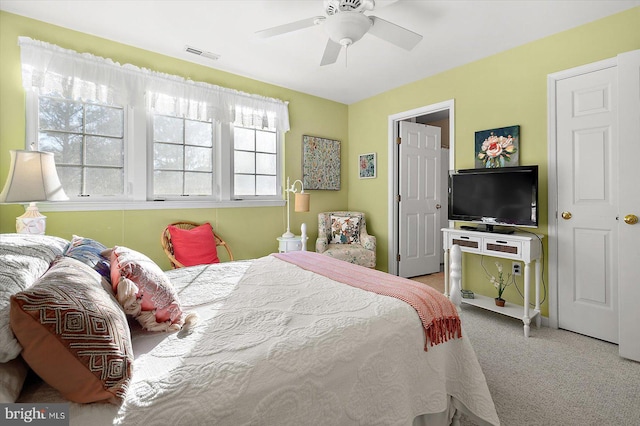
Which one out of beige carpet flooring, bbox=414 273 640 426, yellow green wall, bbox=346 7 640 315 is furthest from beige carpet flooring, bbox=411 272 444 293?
beige carpet flooring, bbox=414 273 640 426

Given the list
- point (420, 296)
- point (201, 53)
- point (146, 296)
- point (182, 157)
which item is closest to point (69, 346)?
point (146, 296)

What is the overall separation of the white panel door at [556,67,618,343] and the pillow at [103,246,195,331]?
314 cm

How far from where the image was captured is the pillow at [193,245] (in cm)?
317

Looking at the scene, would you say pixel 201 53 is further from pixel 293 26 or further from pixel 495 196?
pixel 495 196

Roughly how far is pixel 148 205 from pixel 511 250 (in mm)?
3589

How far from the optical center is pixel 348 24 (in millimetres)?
2070

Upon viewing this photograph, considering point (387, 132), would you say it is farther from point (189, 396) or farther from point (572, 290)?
point (189, 396)

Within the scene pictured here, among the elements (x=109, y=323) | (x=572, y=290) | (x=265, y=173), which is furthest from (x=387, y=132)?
(x=109, y=323)

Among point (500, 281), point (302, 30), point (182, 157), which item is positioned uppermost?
point (302, 30)

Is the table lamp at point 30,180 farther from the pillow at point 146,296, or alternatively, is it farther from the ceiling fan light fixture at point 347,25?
the ceiling fan light fixture at point 347,25

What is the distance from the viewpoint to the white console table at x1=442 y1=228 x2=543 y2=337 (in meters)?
2.62

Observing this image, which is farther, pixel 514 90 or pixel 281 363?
pixel 514 90

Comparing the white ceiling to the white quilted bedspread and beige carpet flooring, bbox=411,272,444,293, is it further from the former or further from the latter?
beige carpet flooring, bbox=411,272,444,293

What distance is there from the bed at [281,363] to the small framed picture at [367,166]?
10.0ft
